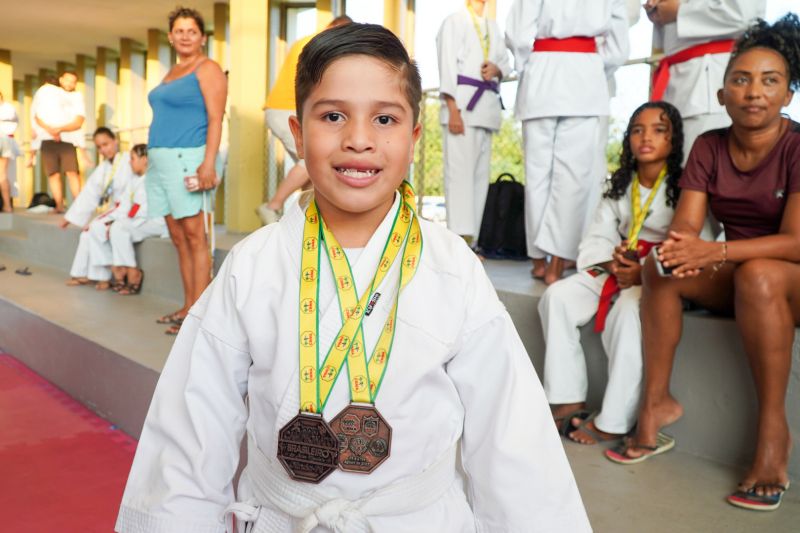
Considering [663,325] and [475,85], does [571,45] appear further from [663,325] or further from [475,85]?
[663,325]

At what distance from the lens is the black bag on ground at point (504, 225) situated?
14.8 feet

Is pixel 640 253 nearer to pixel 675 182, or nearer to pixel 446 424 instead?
pixel 675 182

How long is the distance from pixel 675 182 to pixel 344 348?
188 centimetres

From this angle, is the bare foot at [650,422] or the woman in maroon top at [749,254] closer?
Result: the woman in maroon top at [749,254]

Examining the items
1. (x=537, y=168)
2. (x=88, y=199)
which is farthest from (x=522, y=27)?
(x=88, y=199)

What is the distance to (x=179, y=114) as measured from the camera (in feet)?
11.3

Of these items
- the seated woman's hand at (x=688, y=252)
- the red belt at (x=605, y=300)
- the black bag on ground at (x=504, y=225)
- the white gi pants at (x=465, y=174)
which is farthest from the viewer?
the black bag on ground at (x=504, y=225)

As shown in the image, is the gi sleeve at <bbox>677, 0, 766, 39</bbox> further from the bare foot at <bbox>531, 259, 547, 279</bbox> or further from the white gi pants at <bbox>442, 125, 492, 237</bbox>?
the white gi pants at <bbox>442, 125, 492, 237</bbox>

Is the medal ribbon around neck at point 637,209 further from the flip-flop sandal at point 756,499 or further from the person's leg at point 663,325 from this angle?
the flip-flop sandal at point 756,499

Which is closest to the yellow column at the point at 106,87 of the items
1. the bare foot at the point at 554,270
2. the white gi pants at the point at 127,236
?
the white gi pants at the point at 127,236

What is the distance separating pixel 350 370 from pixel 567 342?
1595 mm

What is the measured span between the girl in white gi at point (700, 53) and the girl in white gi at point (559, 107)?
0.35 meters

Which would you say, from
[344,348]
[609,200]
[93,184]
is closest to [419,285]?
[344,348]

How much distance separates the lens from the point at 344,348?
1.12 metres
